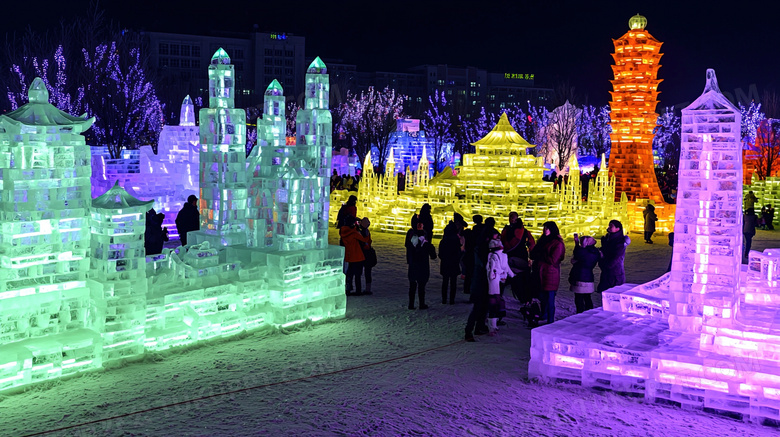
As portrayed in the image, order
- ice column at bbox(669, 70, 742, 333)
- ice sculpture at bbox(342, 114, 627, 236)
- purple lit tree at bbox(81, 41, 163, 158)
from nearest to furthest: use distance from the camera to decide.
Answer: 1. ice column at bbox(669, 70, 742, 333)
2. ice sculpture at bbox(342, 114, 627, 236)
3. purple lit tree at bbox(81, 41, 163, 158)

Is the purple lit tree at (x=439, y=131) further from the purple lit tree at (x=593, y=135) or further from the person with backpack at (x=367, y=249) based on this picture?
the person with backpack at (x=367, y=249)

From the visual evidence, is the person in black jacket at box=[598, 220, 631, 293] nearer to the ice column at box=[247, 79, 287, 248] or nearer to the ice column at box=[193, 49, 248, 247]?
the ice column at box=[247, 79, 287, 248]

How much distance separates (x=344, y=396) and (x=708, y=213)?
4352 millimetres

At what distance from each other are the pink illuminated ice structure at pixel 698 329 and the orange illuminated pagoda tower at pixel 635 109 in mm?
14367

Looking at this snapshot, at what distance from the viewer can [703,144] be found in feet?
24.6

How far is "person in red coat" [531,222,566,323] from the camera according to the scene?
9.41 metres

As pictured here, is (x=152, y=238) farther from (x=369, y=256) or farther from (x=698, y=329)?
(x=698, y=329)

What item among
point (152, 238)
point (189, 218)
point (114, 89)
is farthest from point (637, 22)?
point (114, 89)

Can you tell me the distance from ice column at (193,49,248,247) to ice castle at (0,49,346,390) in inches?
0.7

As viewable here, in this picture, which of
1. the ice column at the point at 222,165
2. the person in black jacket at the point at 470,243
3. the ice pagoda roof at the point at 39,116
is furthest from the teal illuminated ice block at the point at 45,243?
the person in black jacket at the point at 470,243

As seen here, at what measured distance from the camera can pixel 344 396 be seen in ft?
23.3

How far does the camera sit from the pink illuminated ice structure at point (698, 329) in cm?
686

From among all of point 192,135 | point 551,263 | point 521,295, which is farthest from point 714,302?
point 192,135

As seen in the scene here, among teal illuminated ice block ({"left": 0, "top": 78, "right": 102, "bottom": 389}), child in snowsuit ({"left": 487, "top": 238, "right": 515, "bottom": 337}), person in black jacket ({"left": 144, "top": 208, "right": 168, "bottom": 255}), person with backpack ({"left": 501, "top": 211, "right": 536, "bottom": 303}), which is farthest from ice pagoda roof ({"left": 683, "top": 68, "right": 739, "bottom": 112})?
person in black jacket ({"left": 144, "top": 208, "right": 168, "bottom": 255})
